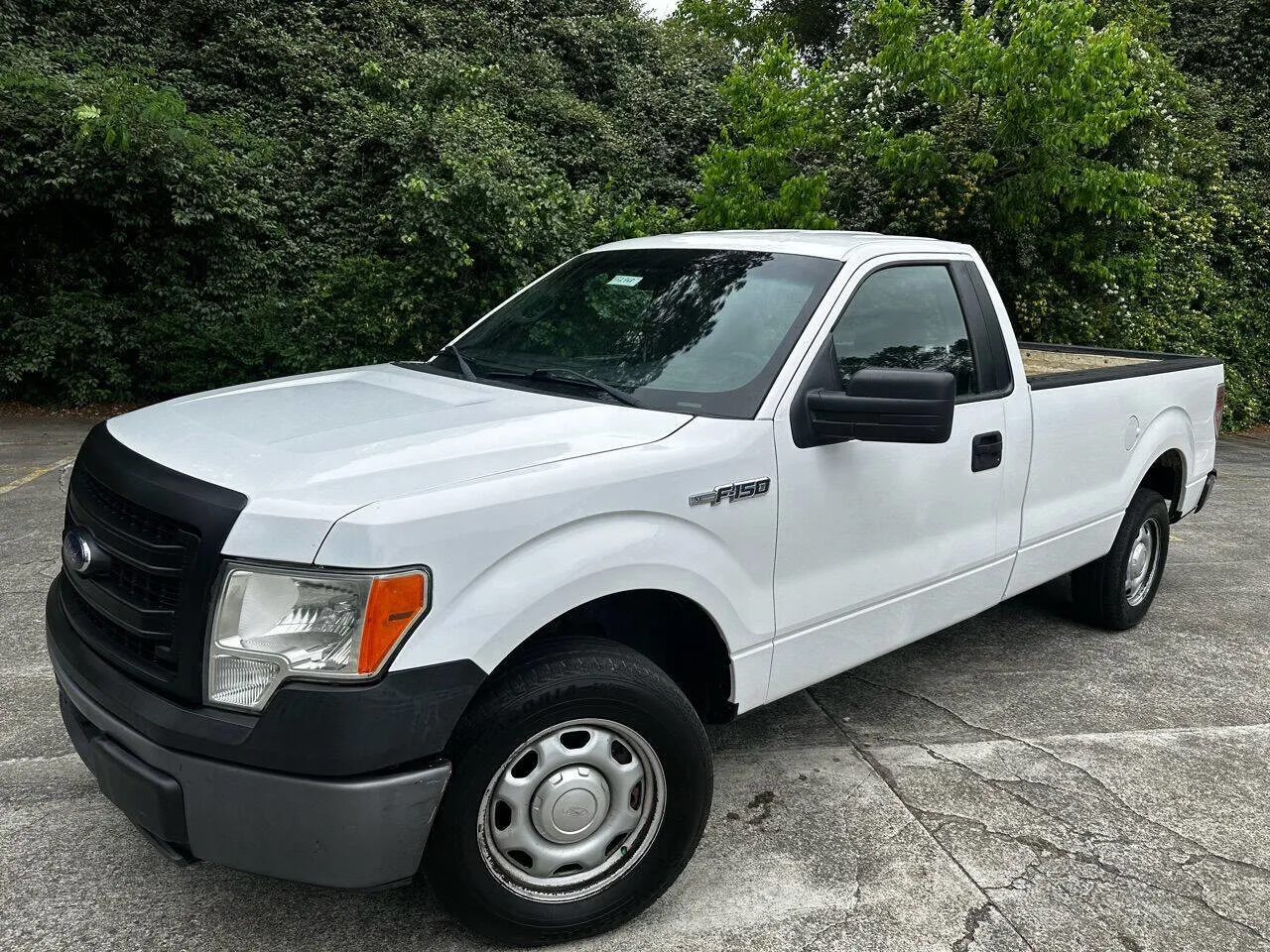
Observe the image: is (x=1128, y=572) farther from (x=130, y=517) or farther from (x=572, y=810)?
(x=130, y=517)

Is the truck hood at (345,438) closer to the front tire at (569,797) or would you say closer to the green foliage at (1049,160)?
the front tire at (569,797)

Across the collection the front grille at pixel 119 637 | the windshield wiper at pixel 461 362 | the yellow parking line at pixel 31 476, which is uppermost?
the windshield wiper at pixel 461 362

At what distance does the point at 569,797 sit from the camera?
267cm

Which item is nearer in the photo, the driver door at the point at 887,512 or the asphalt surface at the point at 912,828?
the asphalt surface at the point at 912,828

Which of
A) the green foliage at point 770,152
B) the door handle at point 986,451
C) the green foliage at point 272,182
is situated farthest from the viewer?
the green foliage at point 272,182

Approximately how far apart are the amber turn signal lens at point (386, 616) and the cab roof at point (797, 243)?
2055mm

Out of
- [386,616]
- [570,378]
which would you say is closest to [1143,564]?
[570,378]

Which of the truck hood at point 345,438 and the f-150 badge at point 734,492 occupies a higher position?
the truck hood at point 345,438

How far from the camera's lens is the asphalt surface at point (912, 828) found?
2838mm

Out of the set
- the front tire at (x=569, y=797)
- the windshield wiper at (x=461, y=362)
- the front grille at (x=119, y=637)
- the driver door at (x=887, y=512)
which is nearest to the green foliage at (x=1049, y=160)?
the driver door at (x=887, y=512)

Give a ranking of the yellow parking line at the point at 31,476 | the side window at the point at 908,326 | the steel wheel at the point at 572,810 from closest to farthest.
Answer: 1. the steel wheel at the point at 572,810
2. the side window at the point at 908,326
3. the yellow parking line at the point at 31,476

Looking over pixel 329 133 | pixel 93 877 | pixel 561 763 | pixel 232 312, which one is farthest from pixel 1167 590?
pixel 329 133

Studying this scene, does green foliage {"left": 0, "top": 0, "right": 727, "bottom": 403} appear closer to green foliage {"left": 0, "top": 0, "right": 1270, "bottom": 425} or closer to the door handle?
green foliage {"left": 0, "top": 0, "right": 1270, "bottom": 425}

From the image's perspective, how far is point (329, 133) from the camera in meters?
13.1
